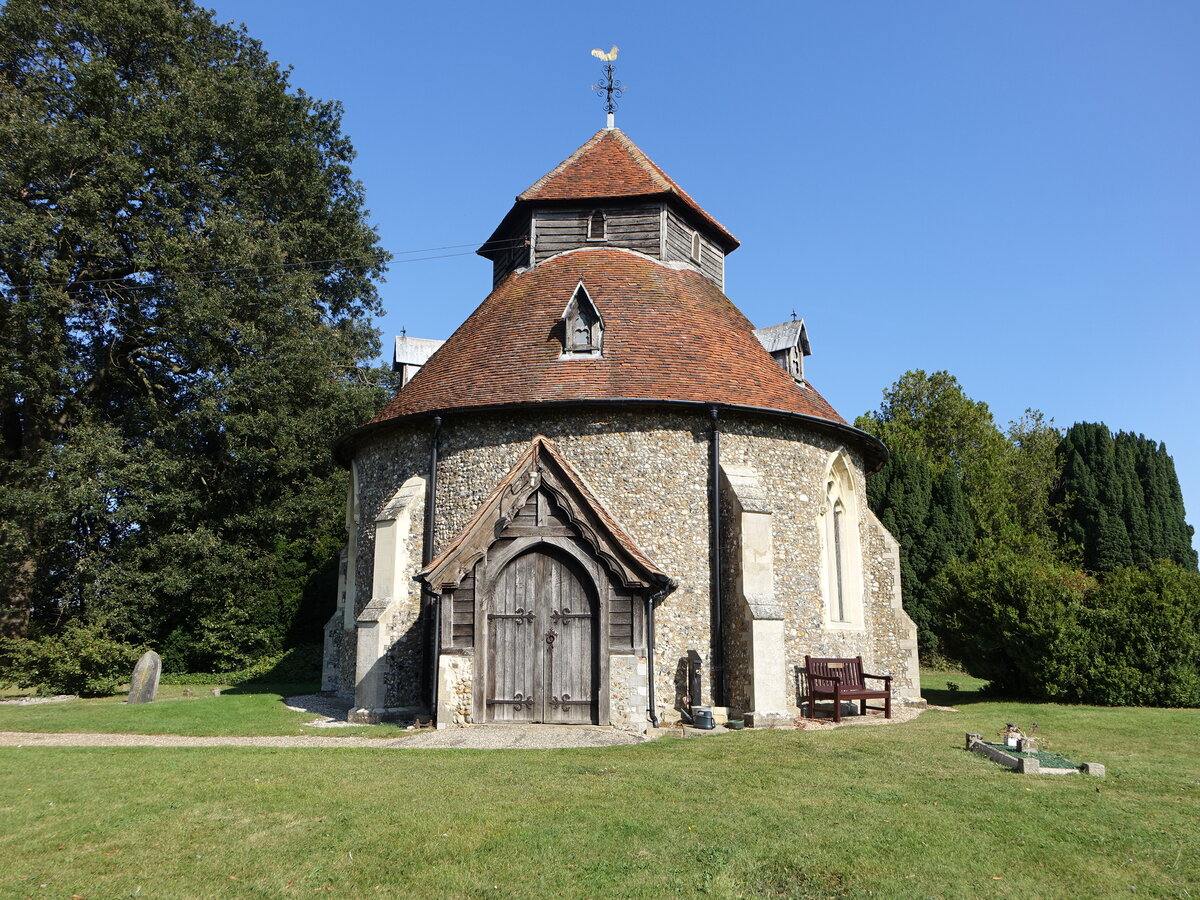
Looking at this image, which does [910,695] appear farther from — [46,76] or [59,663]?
[46,76]

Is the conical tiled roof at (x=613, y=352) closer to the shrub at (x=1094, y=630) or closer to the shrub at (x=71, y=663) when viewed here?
the shrub at (x=1094, y=630)

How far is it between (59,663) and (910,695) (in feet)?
62.7

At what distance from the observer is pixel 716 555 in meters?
14.7

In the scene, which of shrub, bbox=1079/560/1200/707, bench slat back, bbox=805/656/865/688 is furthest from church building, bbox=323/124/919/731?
shrub, bbox=1079/560/1200/707

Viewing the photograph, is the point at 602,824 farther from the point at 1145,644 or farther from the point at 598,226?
the point at 598,226

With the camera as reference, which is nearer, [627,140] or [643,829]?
[643,829]

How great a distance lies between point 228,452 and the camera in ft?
80.9

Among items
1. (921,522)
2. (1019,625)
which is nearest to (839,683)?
(1019,625)

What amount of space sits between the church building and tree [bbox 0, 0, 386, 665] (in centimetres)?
649

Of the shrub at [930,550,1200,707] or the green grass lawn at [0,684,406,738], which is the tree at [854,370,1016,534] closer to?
the shrub at [930,550,1200,707]

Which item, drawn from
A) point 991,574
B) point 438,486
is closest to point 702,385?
point 438,486

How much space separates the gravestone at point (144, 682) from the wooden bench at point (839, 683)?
13820 millimetres

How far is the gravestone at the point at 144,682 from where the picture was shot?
1828 cm

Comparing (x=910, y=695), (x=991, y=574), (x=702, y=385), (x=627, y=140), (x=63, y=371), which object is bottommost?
(x=910, y=695)
